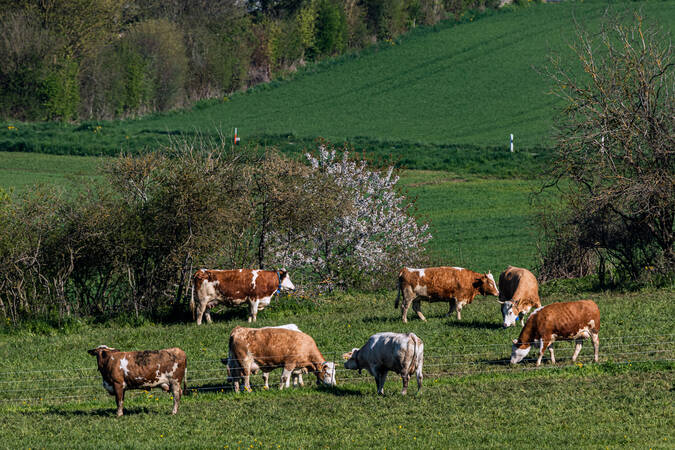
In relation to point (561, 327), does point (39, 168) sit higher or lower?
higher

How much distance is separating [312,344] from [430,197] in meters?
36.2

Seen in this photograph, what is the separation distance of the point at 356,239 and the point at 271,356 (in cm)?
1518

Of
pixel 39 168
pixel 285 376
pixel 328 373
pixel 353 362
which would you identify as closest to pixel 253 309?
pixel 285 376

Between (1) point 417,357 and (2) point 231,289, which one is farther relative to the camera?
(2) point 231,289

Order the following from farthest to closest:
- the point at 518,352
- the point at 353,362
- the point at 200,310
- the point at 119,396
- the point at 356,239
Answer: the point at 356,239 < the point at 200,310 < the point at 518,352 < the point at 353,362 < the point at 119,396

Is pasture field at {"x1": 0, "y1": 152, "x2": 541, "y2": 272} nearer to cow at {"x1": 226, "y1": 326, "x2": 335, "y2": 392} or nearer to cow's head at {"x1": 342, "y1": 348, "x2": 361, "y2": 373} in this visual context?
cow's head at {"x1": 342, "y1": 348, "x2": 361, "y2": 373}

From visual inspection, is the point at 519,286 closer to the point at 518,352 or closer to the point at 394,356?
the point at 518,352

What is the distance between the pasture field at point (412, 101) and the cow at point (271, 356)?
45.6 meters

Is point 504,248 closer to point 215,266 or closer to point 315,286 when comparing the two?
point 315,286

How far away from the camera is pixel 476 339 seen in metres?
22.9

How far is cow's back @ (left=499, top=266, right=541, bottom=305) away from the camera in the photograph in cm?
2538

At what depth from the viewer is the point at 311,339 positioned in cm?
1972

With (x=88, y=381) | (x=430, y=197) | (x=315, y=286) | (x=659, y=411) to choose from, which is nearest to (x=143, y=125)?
(x=430, y=197)

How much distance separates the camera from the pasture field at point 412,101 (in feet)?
233
